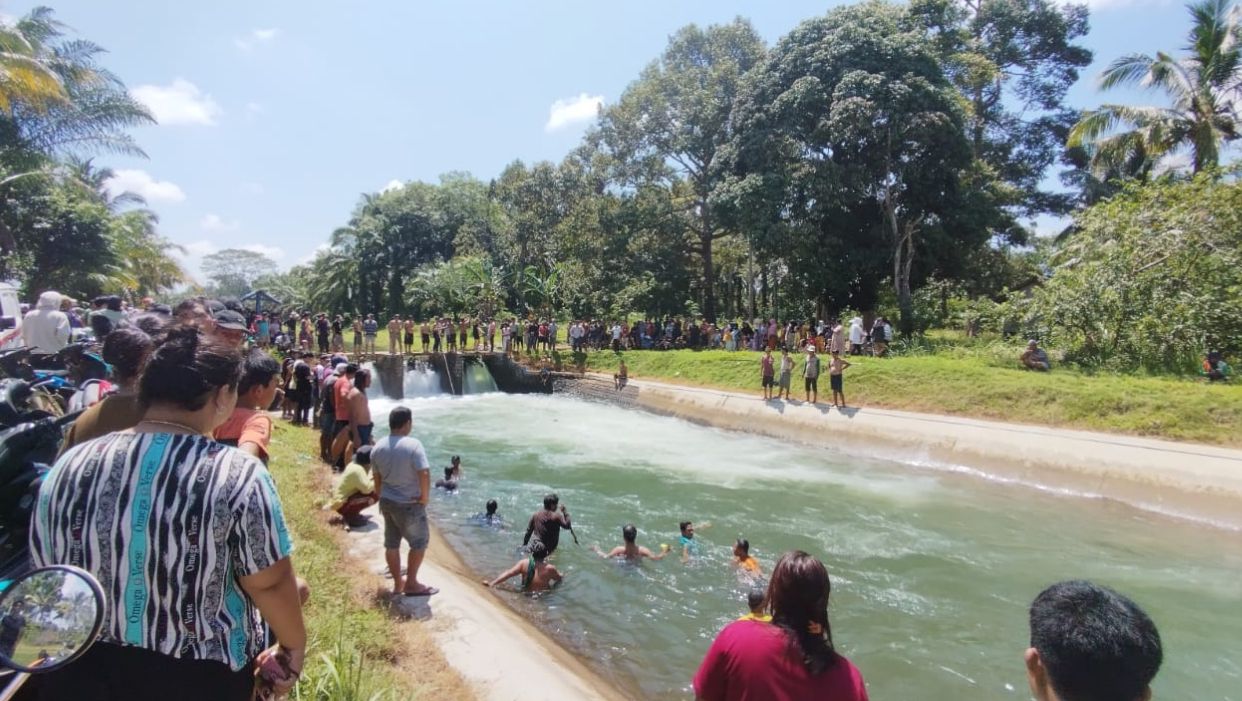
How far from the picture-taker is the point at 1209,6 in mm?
19203

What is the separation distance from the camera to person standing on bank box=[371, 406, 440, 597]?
5.66 meters

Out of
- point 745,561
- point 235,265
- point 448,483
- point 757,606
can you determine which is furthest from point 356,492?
point 235,265

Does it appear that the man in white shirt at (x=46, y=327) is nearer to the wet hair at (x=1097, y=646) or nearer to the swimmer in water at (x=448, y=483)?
the swimmer in water at (x=448, y=483)

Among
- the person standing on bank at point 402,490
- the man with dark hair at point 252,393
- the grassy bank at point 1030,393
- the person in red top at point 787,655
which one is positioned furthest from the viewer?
the grassy bank at point 1030,393

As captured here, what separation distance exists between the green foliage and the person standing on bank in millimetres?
16303

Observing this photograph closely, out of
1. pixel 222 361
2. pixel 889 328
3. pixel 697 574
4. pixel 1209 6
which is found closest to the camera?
pixel 222 361

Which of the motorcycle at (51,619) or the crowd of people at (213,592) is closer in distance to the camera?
the motorcycle at (51,619)

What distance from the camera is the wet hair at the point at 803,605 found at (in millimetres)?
2453

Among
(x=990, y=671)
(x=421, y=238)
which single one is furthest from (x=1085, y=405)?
(x=421, y=238)

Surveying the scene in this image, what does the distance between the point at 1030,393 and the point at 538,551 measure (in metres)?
12.0

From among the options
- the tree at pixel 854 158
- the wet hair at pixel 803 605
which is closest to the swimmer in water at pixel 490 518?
the wet hair at pixel 803 605

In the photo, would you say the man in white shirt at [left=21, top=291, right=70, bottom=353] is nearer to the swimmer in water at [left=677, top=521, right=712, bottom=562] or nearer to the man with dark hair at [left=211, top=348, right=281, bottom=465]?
the man with dark hair at [left=211, top=348, right=281, bottom=465]

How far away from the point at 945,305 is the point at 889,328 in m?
3.96

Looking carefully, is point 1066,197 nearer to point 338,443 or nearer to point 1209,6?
point 1209,6
